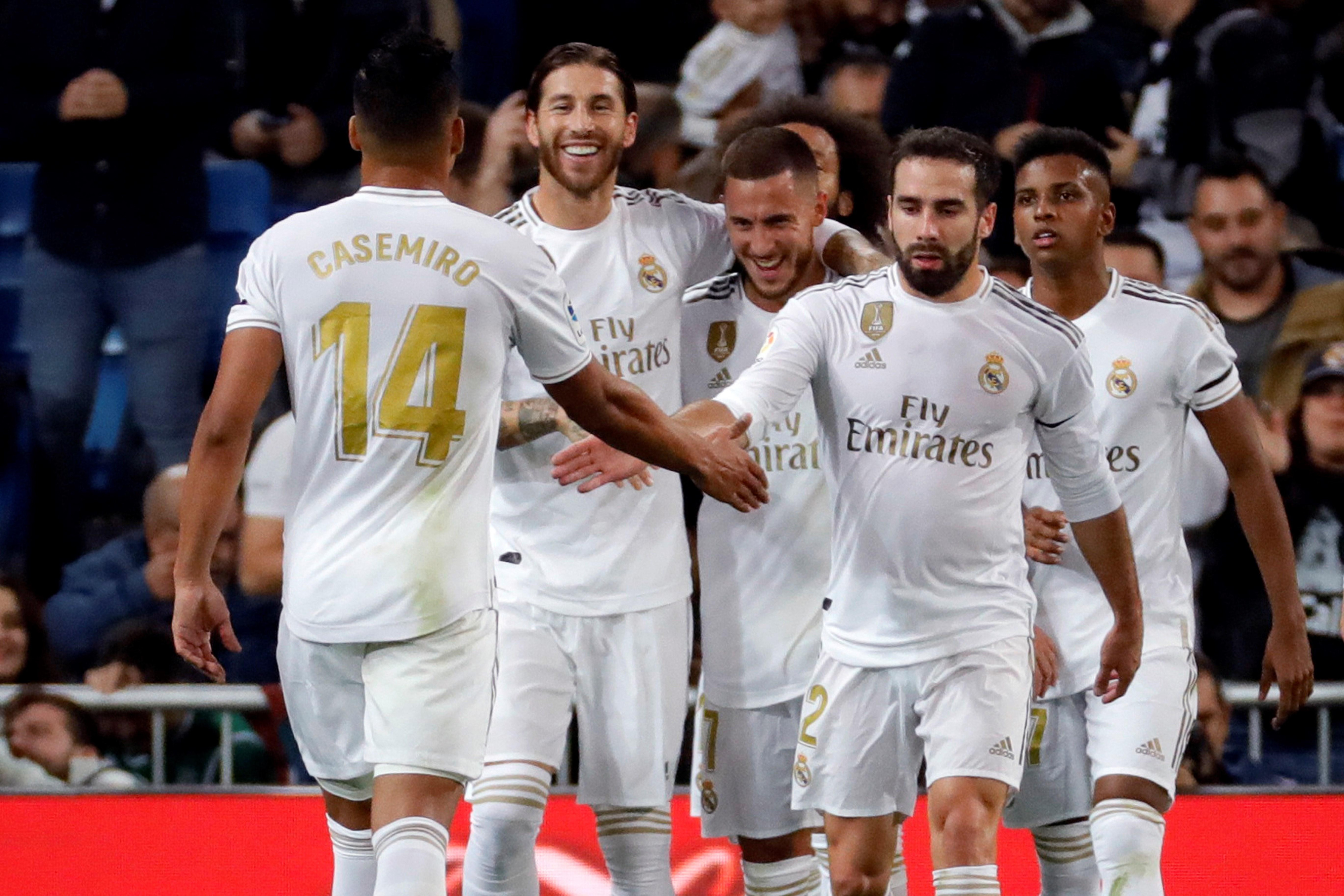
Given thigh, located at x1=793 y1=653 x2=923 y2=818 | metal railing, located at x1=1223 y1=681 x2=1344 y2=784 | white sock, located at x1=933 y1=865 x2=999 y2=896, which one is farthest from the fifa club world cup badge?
metal railing, located at x1=1223 y1=681 x2=1344 y2=784

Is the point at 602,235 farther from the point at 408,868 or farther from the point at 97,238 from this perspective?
the point at 97,238

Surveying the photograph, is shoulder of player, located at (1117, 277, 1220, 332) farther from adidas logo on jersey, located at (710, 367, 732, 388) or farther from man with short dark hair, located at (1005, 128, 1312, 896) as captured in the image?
adidas logo on jersey, located at (710, 367, 732, 388)

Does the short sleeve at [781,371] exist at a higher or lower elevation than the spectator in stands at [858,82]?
lower

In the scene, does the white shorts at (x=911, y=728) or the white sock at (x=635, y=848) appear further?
the white sock at (x=635, y=848)

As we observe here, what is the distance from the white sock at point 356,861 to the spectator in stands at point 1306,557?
3210 millimetres

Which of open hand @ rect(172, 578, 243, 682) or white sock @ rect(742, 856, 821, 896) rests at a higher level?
open hand @ rect(172, 578, 243, 682)

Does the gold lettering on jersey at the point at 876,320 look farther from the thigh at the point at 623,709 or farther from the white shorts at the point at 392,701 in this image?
the white shorts at the point at 392,701

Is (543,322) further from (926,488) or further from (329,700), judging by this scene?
(926,488)

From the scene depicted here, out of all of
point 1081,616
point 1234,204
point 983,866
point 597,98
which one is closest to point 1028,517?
point 1081,616

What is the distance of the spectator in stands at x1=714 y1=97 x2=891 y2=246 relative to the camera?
16.3 feet

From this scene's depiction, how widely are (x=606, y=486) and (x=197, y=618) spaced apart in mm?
1151

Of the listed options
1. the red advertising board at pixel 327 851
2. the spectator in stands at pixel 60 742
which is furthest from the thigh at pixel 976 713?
the spectator in stands at pixel 60 742

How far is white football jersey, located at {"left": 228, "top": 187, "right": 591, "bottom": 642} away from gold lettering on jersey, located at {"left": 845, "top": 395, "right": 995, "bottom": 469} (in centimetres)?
85

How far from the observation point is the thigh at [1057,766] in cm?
433
